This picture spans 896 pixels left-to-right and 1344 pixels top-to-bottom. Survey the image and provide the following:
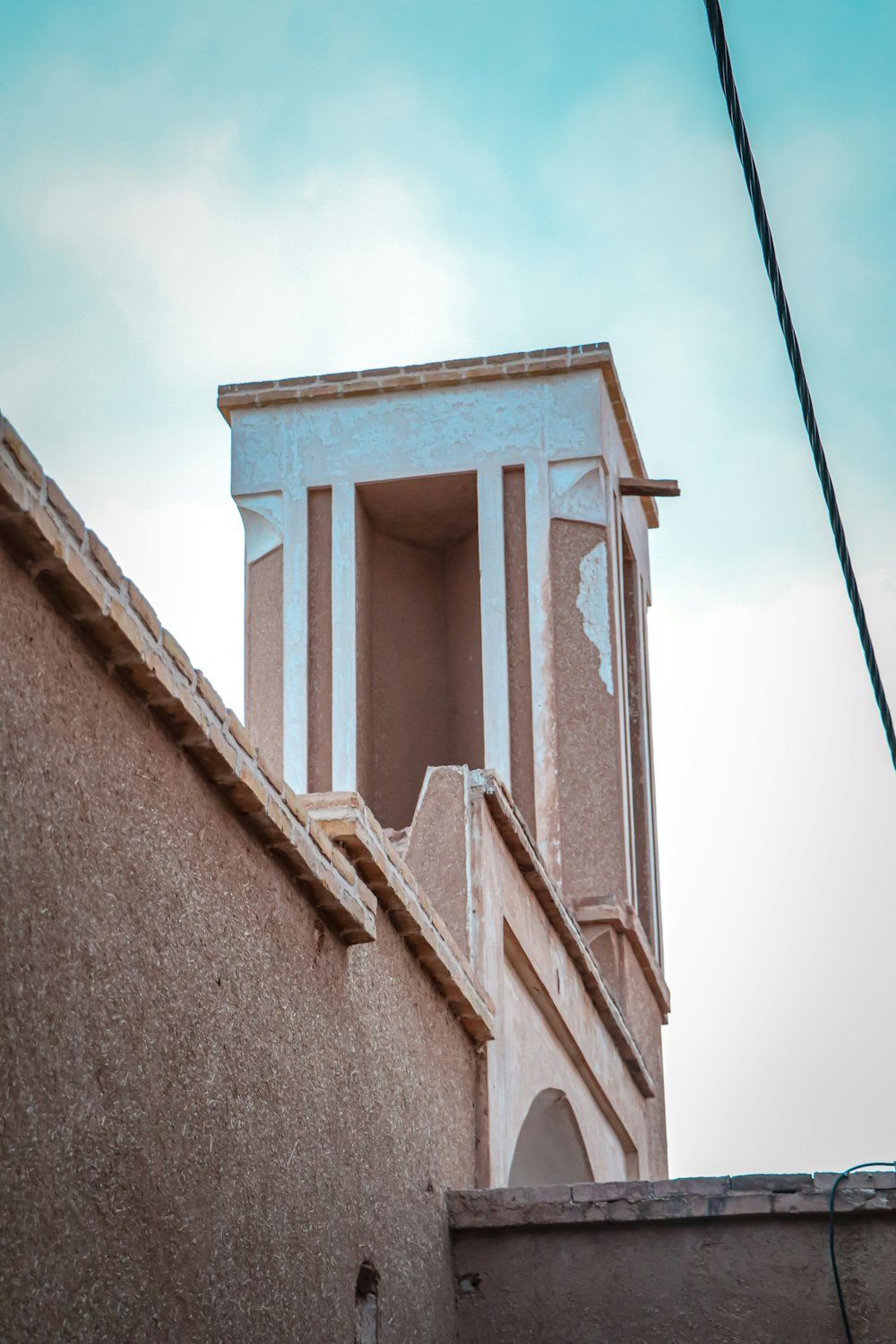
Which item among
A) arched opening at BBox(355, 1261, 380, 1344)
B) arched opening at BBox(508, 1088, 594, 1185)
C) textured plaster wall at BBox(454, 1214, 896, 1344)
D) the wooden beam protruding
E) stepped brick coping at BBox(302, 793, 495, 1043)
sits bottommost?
arched opening at BBox(355, 1261, 380, 1344)

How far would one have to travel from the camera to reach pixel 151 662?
495cm

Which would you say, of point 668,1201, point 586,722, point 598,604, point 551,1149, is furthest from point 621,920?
point 668,1201

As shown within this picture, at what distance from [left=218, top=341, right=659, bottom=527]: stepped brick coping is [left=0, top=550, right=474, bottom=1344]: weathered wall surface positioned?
1006 cm

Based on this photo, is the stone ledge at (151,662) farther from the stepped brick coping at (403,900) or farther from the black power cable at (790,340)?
the black power cable at (790,340)

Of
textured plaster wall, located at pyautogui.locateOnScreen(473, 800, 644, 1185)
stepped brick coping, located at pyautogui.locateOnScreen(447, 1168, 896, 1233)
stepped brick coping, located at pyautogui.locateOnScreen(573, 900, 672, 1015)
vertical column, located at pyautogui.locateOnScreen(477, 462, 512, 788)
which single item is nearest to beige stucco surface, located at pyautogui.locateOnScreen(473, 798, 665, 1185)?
textured plaster wall, located at pyautogui.locateOnScreen(473, 800, 644, 1185)

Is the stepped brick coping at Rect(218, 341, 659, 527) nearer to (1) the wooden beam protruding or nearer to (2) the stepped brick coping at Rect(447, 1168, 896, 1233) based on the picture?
(1) the wooden beam protruding

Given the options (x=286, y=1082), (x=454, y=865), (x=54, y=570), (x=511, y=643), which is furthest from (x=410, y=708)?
(x=54, y=570)

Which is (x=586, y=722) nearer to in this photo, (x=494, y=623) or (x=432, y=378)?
(x=494, y=623)

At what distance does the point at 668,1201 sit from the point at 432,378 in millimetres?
10041

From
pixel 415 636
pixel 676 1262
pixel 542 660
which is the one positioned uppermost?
pixel 415 636

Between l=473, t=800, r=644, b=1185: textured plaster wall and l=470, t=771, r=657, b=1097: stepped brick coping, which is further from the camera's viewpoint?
l=470, t=771, r=657, b=1097: stepped brick coping

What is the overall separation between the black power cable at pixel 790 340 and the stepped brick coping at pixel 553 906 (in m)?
2.21

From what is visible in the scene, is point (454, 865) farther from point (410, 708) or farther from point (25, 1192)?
point (410, 708)

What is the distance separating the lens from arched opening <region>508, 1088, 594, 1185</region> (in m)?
11.0
